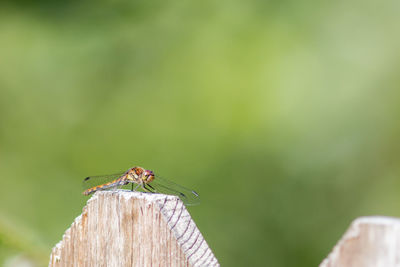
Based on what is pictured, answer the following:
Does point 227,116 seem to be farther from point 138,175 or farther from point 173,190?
point 173,190

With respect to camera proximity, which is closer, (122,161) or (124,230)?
(124,230)

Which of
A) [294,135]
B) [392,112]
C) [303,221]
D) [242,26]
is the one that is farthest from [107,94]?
[392,112]

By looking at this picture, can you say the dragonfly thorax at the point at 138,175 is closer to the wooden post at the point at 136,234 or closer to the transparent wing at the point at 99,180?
the transparent wing at the point at 99,180

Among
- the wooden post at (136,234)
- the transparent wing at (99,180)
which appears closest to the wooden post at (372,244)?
the wooden post at (136,234)

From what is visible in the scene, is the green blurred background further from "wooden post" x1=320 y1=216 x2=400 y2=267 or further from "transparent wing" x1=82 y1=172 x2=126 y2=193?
"wooden post" x1=320 y1=216 x2=400 y2=267

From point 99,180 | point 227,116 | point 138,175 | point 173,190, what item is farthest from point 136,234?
point 227,116

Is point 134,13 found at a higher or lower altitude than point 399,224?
higher

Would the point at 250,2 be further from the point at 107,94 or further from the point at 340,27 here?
the point at 107,94
